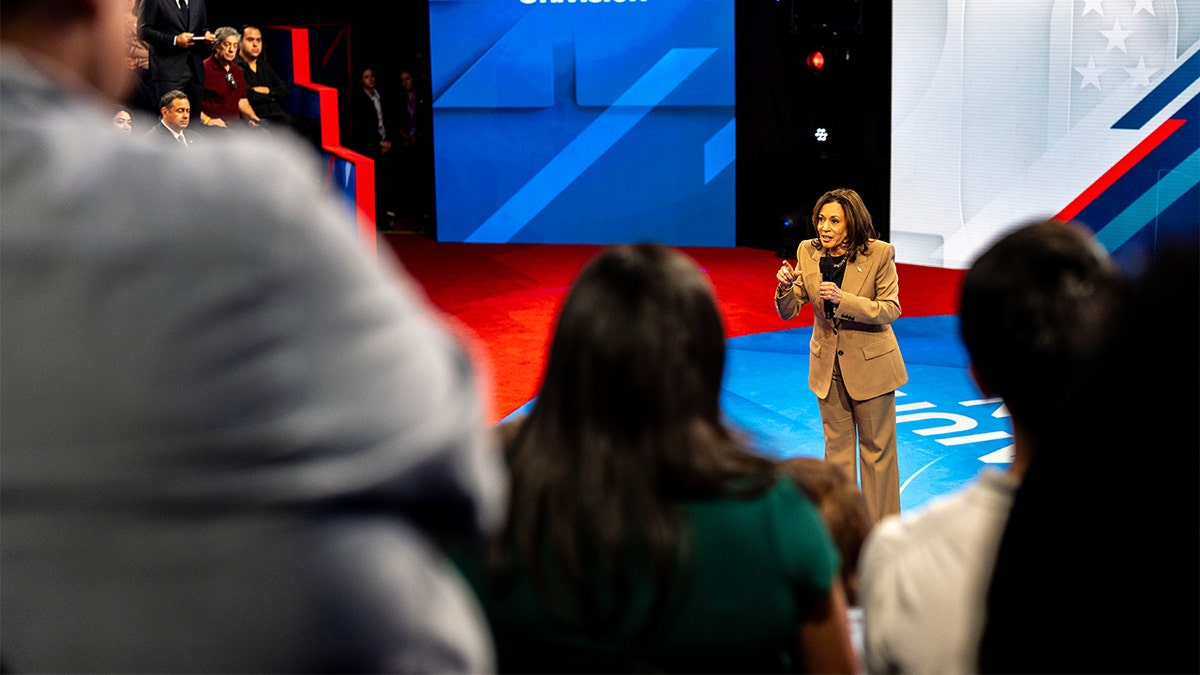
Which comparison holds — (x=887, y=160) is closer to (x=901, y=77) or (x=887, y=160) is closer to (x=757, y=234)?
(x=901, y=77)

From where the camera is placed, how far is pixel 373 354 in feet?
2.11

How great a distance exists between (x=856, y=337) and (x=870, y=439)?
403 millimetres

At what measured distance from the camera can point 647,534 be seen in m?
1.34

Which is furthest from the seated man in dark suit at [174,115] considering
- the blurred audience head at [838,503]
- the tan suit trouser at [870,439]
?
the blurred audience head at [838,503]

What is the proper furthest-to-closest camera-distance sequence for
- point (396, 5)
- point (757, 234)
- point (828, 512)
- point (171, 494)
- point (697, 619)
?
point (396, 5)
point (757, 234)
point (828, 512)
point (697, 619)
point (171, 494)

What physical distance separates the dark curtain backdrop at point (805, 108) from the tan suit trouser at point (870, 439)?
4816 mm

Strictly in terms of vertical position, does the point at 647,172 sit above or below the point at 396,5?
below

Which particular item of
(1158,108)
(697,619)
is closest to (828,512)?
(697,619)

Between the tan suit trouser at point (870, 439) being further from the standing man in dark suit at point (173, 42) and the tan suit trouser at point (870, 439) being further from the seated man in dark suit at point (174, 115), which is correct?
the standing man in dark suit at point (173, 42)

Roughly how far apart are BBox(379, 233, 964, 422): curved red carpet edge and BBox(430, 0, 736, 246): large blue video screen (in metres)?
0.36

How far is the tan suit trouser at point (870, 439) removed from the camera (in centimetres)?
453

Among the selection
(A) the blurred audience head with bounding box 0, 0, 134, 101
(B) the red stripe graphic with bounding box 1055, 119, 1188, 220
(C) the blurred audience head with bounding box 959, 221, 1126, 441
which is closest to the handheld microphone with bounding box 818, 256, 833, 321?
(C) the blurred audience head with bounding box 959, 221, 1126, 441

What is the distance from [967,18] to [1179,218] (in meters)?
1.98

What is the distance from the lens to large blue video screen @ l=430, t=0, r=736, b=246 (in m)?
10.8
